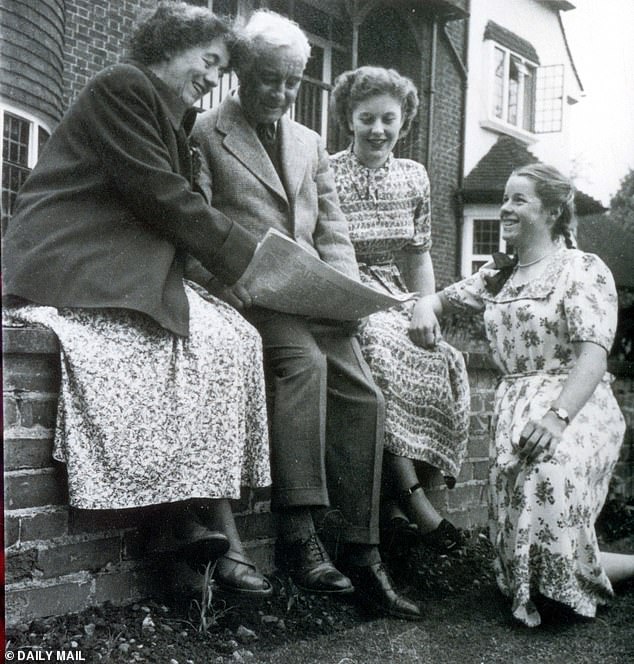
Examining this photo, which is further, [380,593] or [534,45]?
[534,45]

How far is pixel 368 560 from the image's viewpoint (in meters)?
2.71

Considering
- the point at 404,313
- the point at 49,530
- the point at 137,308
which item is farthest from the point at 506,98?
the point at 49,530

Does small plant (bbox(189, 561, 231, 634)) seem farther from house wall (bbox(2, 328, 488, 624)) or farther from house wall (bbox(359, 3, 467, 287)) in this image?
house wall (bbox(359, 3, 467, 287))

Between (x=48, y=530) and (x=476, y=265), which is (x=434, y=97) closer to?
(x=476, y=265)

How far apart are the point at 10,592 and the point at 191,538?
1.55 feet

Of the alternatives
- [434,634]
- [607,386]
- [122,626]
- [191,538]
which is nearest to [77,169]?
[191,538]

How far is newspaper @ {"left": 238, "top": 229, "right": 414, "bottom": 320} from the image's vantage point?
2.54 meters

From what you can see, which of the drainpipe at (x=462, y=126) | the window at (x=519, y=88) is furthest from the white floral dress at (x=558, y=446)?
the window at (x=519, y=88)

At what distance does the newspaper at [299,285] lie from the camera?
254 centimetres

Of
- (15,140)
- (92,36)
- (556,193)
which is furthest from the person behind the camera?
(556,193)

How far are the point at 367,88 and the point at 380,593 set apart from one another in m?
1.84

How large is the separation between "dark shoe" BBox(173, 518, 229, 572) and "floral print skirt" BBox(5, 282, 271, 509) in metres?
0.10

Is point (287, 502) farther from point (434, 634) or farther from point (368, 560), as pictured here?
point (434, 634)

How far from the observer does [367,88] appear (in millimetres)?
3266
